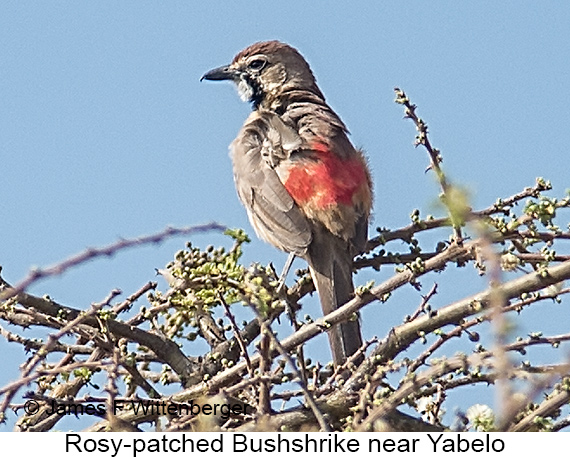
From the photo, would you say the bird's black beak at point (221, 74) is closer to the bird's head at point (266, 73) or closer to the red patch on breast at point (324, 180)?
the bird's head at point (266, 73)

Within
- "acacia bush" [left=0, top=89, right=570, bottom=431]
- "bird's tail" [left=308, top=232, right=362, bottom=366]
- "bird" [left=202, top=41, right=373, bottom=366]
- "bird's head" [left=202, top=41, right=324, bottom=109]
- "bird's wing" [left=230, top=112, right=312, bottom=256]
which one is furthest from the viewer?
"bird's head" [left=202, top=41, right=324, bottom=109]

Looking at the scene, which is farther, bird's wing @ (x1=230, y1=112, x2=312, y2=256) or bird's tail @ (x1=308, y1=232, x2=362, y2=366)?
bird's wing @ (x1=230, y1=112, x2=312, y2=256)

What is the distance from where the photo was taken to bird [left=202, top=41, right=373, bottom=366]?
4.99m

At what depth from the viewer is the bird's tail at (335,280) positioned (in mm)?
4477

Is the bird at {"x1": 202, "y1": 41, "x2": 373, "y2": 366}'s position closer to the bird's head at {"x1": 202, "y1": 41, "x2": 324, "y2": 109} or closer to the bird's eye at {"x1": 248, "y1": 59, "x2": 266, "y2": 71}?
the bird's head at {"x1": 202, "y1": 41, "x2": 324, "y2": 109}

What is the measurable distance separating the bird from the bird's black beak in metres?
0.64

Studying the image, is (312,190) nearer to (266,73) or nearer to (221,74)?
(266,73)

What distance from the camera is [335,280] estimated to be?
194 inches

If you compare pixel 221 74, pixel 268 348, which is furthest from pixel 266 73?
pixel 268 348

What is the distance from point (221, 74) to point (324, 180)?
2.10 meters

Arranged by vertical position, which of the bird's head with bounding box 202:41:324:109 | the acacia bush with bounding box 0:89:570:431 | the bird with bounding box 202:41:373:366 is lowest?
the acacia bush with bounding box 0:89:570:431

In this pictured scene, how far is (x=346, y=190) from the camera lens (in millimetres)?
5387

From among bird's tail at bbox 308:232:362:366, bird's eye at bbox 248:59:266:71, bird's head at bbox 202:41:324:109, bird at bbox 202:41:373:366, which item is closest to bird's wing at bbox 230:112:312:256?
bird at bbox 202:41:373:366

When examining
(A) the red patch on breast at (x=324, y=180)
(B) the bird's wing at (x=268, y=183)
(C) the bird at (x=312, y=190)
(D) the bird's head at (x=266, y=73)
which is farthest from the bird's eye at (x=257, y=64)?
(A) the red patch on breast at (x=324, y=180)
